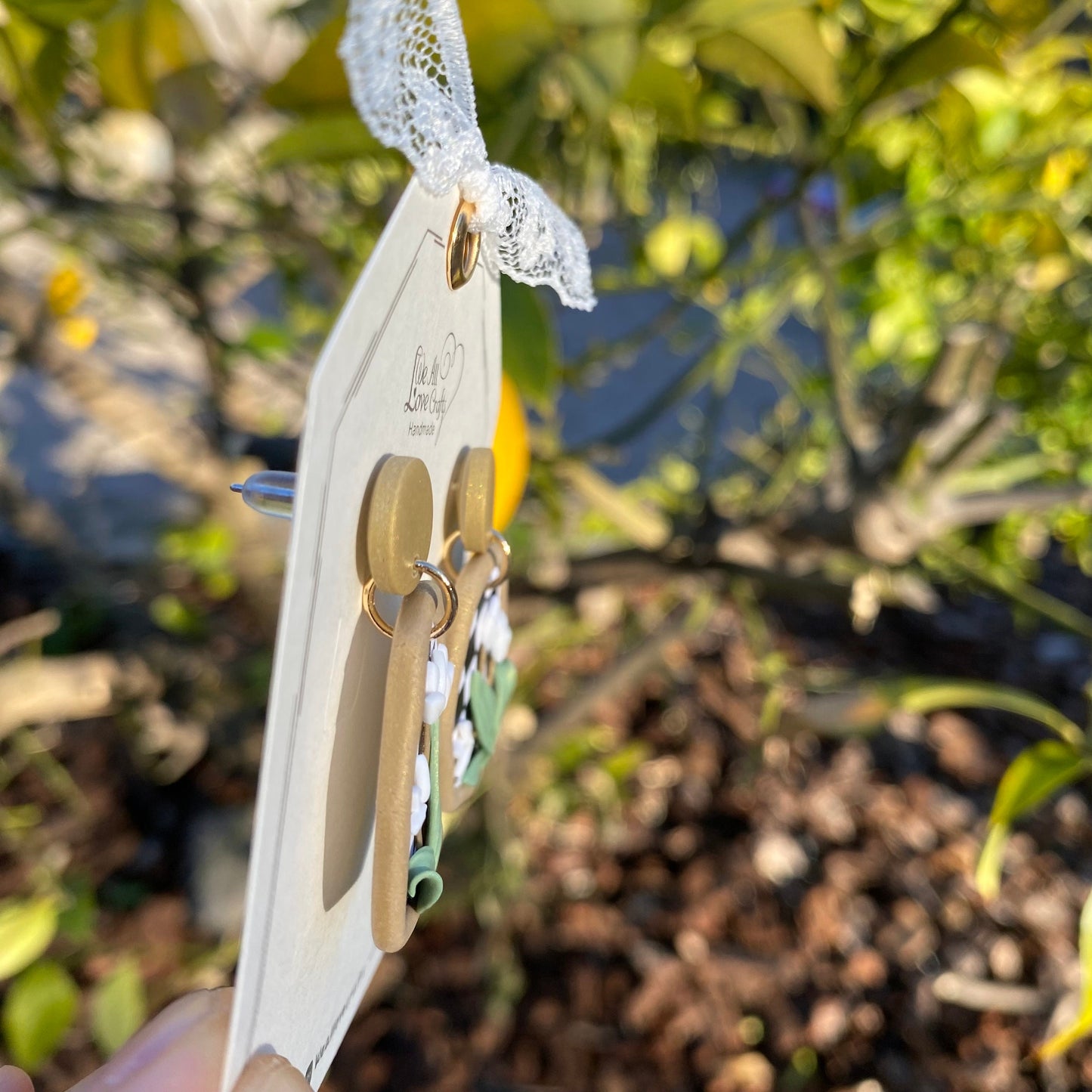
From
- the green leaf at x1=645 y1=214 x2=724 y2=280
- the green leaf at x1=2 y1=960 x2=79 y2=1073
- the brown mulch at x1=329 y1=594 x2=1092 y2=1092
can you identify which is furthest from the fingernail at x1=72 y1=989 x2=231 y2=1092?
the green leaf at x1=645 y1=214 x2=724 y2=280

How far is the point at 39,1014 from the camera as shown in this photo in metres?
0.39

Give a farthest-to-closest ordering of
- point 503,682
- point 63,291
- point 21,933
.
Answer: point 63,291, point 21,933, point 503,682

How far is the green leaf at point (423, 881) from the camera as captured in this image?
0.17m

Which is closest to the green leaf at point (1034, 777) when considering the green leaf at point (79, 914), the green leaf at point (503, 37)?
the green leaf at point (503, 37)

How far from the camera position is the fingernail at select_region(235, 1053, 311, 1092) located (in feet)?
0.45

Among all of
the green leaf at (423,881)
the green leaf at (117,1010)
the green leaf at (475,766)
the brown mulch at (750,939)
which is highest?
the green leaf at (423,881)

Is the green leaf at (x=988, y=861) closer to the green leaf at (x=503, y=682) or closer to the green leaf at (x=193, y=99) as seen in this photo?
the green leaf at (x=503, y=682)

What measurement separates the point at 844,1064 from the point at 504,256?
0.69 meters

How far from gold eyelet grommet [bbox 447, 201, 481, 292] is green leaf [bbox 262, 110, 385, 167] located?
0.31 feet

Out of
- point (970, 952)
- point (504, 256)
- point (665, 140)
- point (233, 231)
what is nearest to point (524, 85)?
point (504, 256)

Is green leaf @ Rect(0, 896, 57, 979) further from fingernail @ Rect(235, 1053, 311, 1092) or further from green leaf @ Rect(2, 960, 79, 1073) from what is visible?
→ fingernail @ Rect(235, 1053, 311, 1092)

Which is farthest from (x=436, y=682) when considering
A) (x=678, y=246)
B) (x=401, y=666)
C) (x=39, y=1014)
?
(x=678, y=246)

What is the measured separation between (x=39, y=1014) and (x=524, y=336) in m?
0.38

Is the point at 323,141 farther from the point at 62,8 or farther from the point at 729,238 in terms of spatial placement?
the point at 729,238
